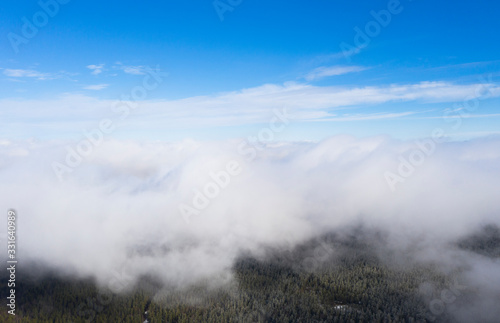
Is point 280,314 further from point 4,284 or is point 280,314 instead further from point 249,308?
point 4,284

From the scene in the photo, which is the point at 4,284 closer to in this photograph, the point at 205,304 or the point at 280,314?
the point at 205,304

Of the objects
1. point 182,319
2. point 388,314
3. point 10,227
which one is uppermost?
point 10,227

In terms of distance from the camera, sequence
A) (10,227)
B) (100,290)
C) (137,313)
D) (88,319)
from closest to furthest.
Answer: (10,227)
(88,319)
(137,313)
(100,290)

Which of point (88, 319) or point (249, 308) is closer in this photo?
point (88, 319)

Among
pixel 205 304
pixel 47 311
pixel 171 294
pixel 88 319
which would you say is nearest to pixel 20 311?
pixel 47 311

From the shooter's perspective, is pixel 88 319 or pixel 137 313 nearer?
pixel 88 319

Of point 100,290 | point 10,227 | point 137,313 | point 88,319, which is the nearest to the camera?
point 10,227

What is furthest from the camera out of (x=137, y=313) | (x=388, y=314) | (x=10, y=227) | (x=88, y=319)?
(x=388, y=314)

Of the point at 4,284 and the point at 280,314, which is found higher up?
the point at 4,284

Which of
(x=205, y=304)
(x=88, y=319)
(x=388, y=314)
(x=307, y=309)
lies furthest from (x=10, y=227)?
(x=388, y=314)
